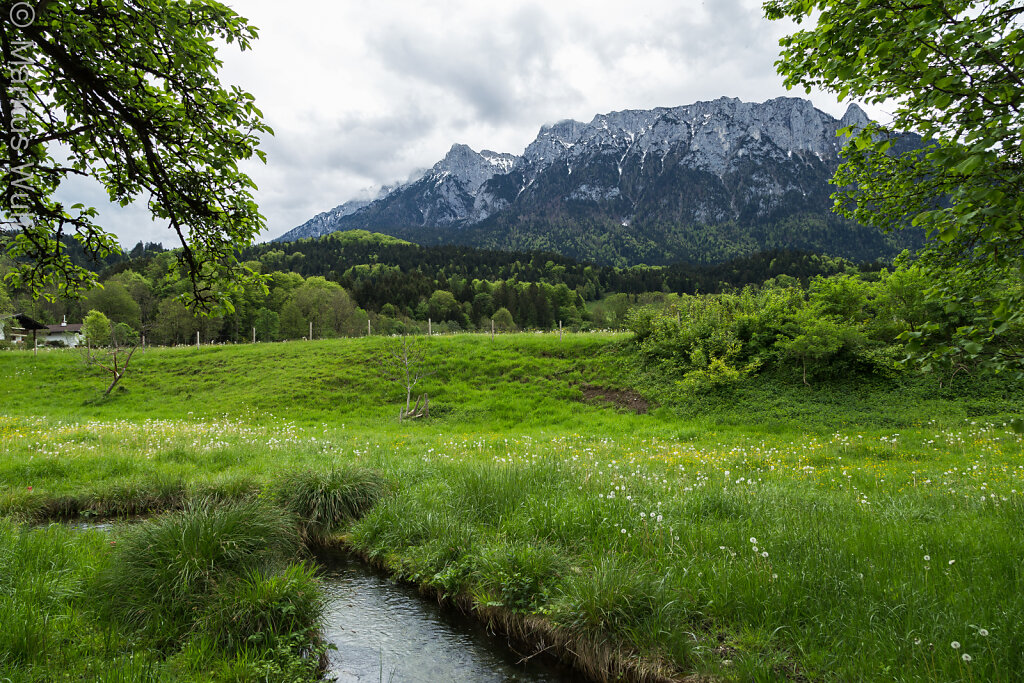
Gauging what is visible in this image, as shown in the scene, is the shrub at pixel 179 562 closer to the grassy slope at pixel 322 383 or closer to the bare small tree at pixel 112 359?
the grassy slope at pixel 322 383

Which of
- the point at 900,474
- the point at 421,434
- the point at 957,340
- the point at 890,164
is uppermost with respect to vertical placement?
the point at 890,164

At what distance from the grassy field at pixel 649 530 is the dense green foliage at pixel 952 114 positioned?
2.44 meters

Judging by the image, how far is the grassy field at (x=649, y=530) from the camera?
4.34 metres

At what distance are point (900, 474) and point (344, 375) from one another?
27522mm

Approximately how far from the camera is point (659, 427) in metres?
19.3

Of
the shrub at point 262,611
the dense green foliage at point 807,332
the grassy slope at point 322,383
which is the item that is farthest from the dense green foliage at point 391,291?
the shrub at point 262,611

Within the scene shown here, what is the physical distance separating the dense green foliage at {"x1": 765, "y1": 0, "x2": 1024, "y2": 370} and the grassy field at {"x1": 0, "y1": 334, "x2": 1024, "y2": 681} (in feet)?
7.99

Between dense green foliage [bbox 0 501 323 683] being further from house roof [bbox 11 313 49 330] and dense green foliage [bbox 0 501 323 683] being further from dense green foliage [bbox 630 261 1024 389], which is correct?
house roof [bbox 11 313 49 330]

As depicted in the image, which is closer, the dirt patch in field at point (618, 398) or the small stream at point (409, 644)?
the small stream at point (409, 644)

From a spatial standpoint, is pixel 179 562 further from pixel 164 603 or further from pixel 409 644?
pixel 409 644

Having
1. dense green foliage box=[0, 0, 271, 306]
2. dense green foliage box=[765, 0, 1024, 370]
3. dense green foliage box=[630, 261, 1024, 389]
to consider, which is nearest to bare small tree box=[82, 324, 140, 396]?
dense green foliage box=[0, 0, 271, 306]

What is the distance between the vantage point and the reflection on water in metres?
5.05

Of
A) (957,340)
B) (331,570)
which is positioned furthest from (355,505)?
(957,340)

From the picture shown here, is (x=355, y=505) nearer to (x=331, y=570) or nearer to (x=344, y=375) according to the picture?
(x=331, y=570)
